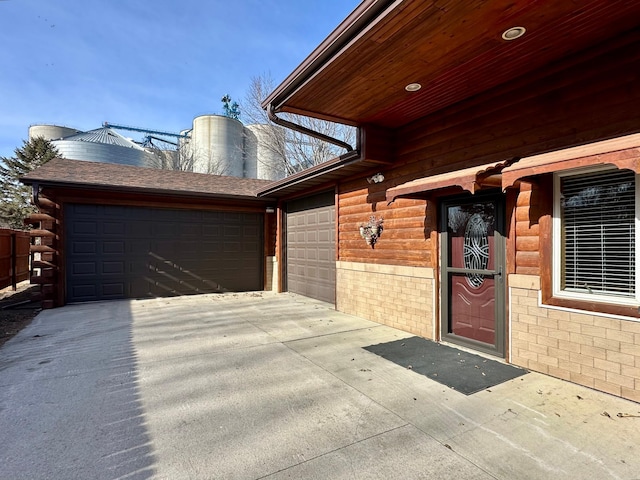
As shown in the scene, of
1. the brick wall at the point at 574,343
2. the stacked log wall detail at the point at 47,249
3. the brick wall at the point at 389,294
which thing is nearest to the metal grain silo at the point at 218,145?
the stacked log wall detail at the point at 47,249

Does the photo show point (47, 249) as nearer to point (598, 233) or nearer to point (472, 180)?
point (472, 180)

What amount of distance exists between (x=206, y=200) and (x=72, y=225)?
2943 mm

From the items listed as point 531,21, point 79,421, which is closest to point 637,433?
point 531,21

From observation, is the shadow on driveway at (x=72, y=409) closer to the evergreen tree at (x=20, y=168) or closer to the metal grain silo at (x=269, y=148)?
the metal grain silo at (x=269, y=148)

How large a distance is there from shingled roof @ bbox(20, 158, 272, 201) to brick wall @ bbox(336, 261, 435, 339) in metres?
4.06

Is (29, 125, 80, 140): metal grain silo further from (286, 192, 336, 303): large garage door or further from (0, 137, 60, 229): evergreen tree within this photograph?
(286, 192, 336, 303): large garage door

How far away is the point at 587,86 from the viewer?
2.96m

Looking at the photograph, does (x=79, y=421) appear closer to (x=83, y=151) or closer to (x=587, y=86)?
(x=587, y=86)

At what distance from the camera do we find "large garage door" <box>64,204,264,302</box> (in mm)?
7312

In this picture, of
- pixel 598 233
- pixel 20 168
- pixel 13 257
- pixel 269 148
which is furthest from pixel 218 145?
pixel 598 233

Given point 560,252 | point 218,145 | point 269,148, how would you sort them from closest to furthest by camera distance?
point 560,252, point 269,148, point 218,145

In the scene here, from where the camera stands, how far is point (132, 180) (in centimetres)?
790

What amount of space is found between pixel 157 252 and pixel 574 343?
823 centimetres

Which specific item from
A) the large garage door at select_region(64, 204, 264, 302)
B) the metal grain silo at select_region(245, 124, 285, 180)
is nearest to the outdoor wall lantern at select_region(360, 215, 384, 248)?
the large garage door at select_region(64, 204, 264, 302)
